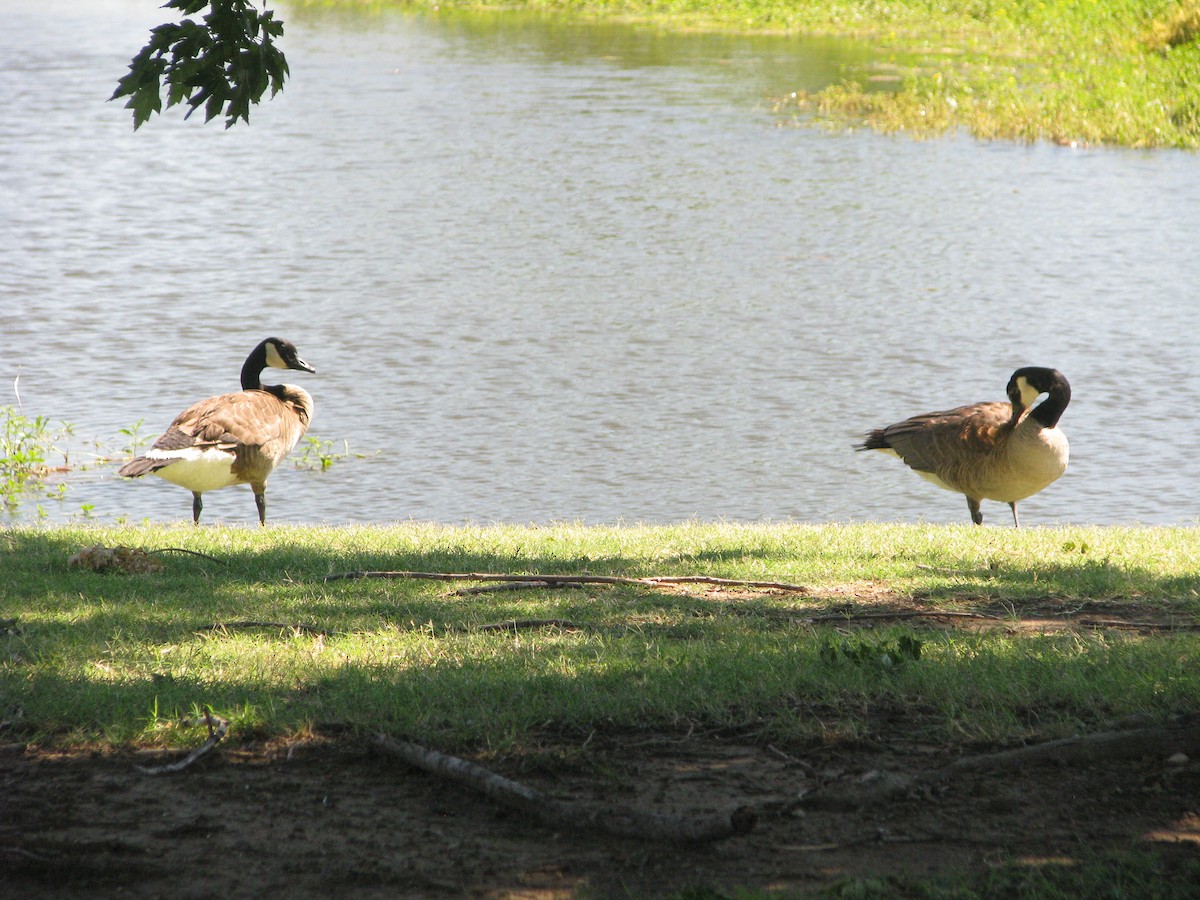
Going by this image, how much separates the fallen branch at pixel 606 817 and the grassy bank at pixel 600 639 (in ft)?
1.23

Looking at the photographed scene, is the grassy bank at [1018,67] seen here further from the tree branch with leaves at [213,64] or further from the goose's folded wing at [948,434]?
the tree branch with leaves at [213,64]

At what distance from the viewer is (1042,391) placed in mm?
9891

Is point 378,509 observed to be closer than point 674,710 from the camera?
No

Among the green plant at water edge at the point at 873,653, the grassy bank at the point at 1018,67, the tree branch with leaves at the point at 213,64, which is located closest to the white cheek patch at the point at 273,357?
the tree branch with leaves at the point at 213,64

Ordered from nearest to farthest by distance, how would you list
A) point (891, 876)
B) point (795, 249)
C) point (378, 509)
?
point (891, 876) → point (378, 509) → point (795, 249)

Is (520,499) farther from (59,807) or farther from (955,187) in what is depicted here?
(955,187)

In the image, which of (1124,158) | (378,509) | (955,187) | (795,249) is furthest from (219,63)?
(1124,158)

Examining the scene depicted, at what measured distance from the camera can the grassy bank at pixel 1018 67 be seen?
27547 millimetres

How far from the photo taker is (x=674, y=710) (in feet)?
16.2

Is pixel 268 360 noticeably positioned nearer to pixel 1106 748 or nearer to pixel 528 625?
pixel 528 625

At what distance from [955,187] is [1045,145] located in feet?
14.8

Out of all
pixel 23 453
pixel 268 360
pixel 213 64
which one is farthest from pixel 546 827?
pixel 23 453

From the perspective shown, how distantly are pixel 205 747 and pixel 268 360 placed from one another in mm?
7713

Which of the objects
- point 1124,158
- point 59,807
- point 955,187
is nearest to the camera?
point 59,807
